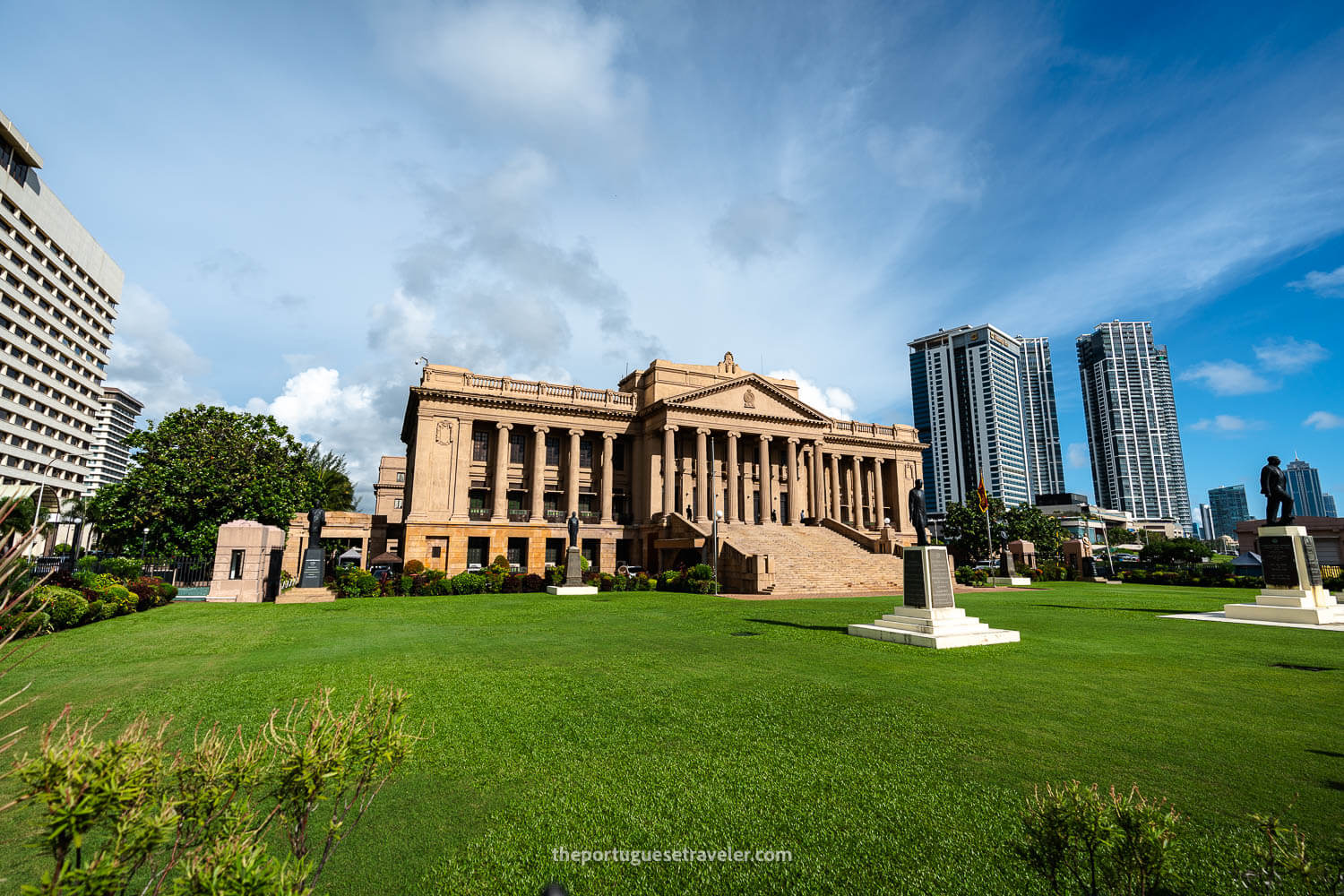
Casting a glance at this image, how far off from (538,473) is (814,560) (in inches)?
820

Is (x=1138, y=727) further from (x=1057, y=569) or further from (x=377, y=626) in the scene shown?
(x=1057, y=569)

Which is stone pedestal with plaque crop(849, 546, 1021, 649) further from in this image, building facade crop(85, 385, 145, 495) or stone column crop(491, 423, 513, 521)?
building facade crop(85, 385, 145, 495)

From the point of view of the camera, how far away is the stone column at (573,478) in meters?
46.2

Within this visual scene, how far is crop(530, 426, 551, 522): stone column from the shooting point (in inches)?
1758

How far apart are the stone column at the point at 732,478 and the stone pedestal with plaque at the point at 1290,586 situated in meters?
29.7

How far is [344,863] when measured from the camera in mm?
4496

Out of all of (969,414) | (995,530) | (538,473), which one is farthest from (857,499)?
(969,414)

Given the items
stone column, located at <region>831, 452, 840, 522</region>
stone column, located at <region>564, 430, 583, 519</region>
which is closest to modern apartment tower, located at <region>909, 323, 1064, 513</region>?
stone column, located at <region>831, 452, 840, 522</region>

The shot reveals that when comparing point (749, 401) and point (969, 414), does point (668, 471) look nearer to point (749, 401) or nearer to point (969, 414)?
point (749, 401)

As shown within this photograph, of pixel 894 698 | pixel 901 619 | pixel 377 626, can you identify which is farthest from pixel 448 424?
pixel 894 698

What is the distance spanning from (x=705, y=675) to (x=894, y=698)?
3.04m

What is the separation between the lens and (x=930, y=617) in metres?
13.7

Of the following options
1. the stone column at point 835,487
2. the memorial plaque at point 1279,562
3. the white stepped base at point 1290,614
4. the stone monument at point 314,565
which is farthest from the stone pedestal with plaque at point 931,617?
the stone column at point 835,487

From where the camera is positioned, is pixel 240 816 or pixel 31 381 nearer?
pixel 240 816
